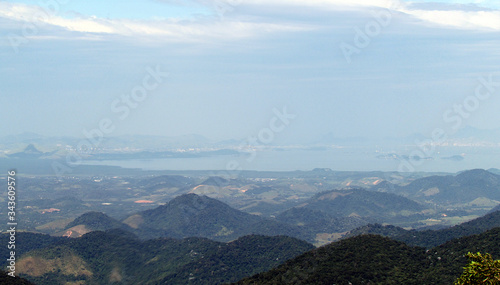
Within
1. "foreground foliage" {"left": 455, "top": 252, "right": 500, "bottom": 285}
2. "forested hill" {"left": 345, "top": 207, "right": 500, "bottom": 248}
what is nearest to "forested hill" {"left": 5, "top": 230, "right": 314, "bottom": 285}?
"forested hill" {"left": 345, "top": 207, "right": 500, "bottom": 248}

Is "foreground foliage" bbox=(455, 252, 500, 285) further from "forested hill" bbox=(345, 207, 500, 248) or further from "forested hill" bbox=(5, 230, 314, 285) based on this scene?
"forested hill" bbox=(345, 207, 500, 248)

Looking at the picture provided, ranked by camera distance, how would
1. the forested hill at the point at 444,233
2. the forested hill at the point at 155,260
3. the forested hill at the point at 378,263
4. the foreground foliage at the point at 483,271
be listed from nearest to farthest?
the foreground foliage at the point at 483,271 < the forested hill at the point at 378,263 < the forested hill at the point at 155,260 < the forested hill at the point at 444,233

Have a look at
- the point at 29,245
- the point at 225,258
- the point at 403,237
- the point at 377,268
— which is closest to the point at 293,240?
the point at 225,258

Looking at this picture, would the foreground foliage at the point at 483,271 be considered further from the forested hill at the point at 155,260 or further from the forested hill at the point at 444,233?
the forested hill at the point at 444,233

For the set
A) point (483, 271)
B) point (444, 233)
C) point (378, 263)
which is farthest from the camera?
point (444, 233)

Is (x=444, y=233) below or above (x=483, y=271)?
below

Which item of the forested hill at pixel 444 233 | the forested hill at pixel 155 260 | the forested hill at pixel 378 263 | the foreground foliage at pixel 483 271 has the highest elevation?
the foreground foliage at pixel 483 271

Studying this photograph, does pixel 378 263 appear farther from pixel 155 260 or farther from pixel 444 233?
pixel 155 260

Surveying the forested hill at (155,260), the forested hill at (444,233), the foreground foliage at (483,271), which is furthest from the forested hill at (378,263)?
the forested hill at (444,233)

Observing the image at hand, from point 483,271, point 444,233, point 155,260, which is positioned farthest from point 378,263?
point 155,260

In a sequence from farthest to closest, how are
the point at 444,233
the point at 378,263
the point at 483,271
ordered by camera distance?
the point at 444,233 < the point at 378,263 < the point at 483,271

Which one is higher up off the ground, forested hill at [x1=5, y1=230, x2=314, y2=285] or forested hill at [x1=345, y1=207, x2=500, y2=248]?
forested hill at [x1=345, y1=207, x2=500, y2=248]
